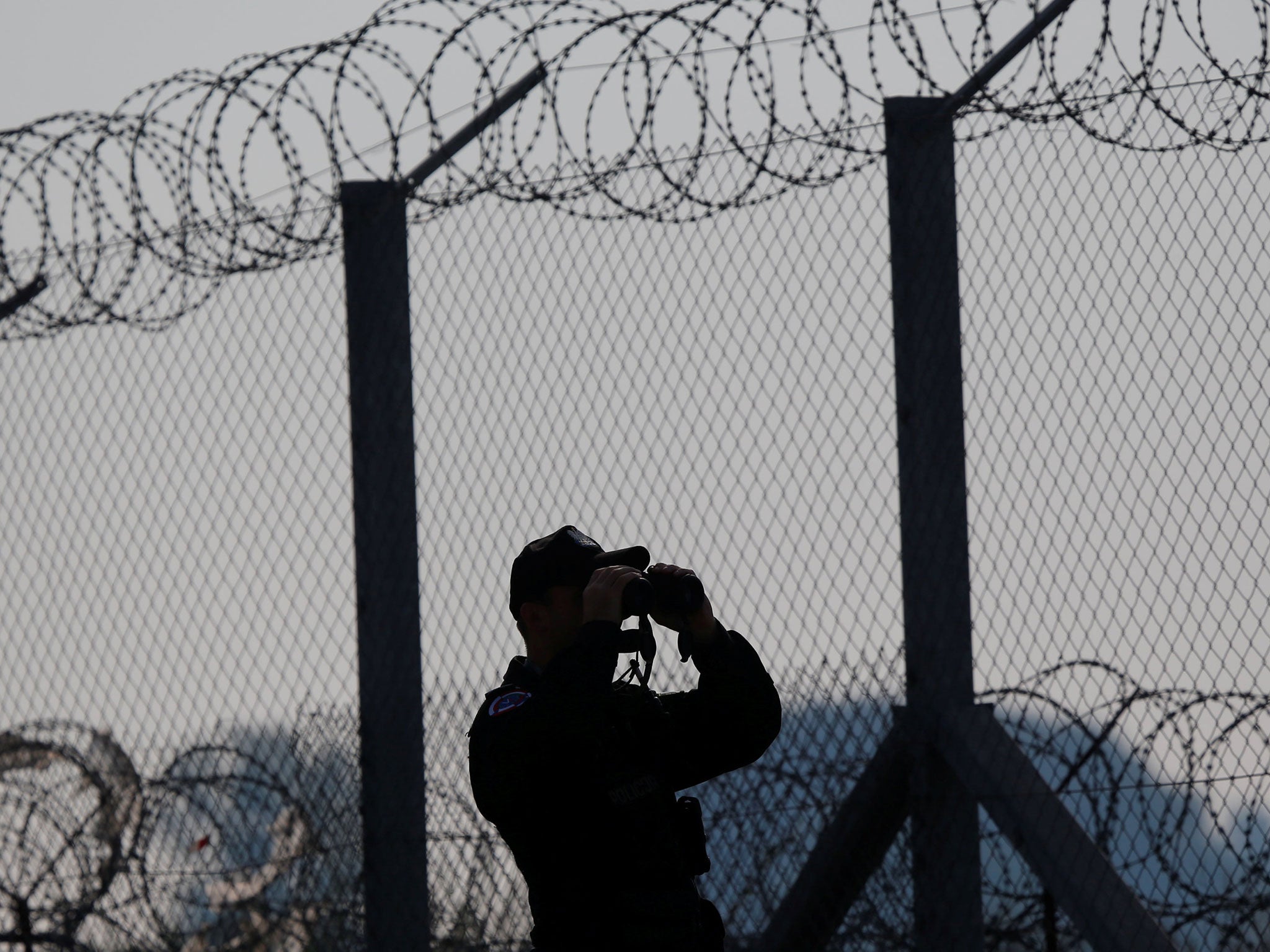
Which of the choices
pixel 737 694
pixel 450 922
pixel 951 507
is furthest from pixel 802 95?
pixel 450 922

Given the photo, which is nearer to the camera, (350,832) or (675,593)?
(675,593)

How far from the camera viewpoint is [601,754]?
9.03 feet

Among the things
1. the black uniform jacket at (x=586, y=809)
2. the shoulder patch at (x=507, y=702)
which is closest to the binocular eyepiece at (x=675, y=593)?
the black uniform jacket at (x=586, y=809)

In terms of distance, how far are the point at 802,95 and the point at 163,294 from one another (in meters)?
2.61

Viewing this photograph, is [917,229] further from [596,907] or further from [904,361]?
[596,907]

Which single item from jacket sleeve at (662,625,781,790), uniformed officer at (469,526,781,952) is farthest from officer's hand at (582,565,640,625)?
jacket sleeve at (662,625,781,790)

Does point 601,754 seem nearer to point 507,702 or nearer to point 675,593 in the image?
point 507,702

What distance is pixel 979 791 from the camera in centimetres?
461

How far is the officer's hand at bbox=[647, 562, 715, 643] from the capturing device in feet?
9.46

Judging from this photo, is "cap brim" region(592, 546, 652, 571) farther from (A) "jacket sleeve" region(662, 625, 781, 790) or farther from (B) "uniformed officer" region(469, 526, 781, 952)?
(A) "jacket sleeve" region(662, 625, 781, 790)

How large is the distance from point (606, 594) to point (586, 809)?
35 centimetres

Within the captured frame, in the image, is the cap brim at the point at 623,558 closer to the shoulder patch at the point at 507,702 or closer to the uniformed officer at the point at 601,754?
the uniformed officer at the point at 601,754

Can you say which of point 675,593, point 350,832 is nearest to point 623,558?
point 675,593

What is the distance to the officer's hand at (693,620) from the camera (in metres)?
2.88
